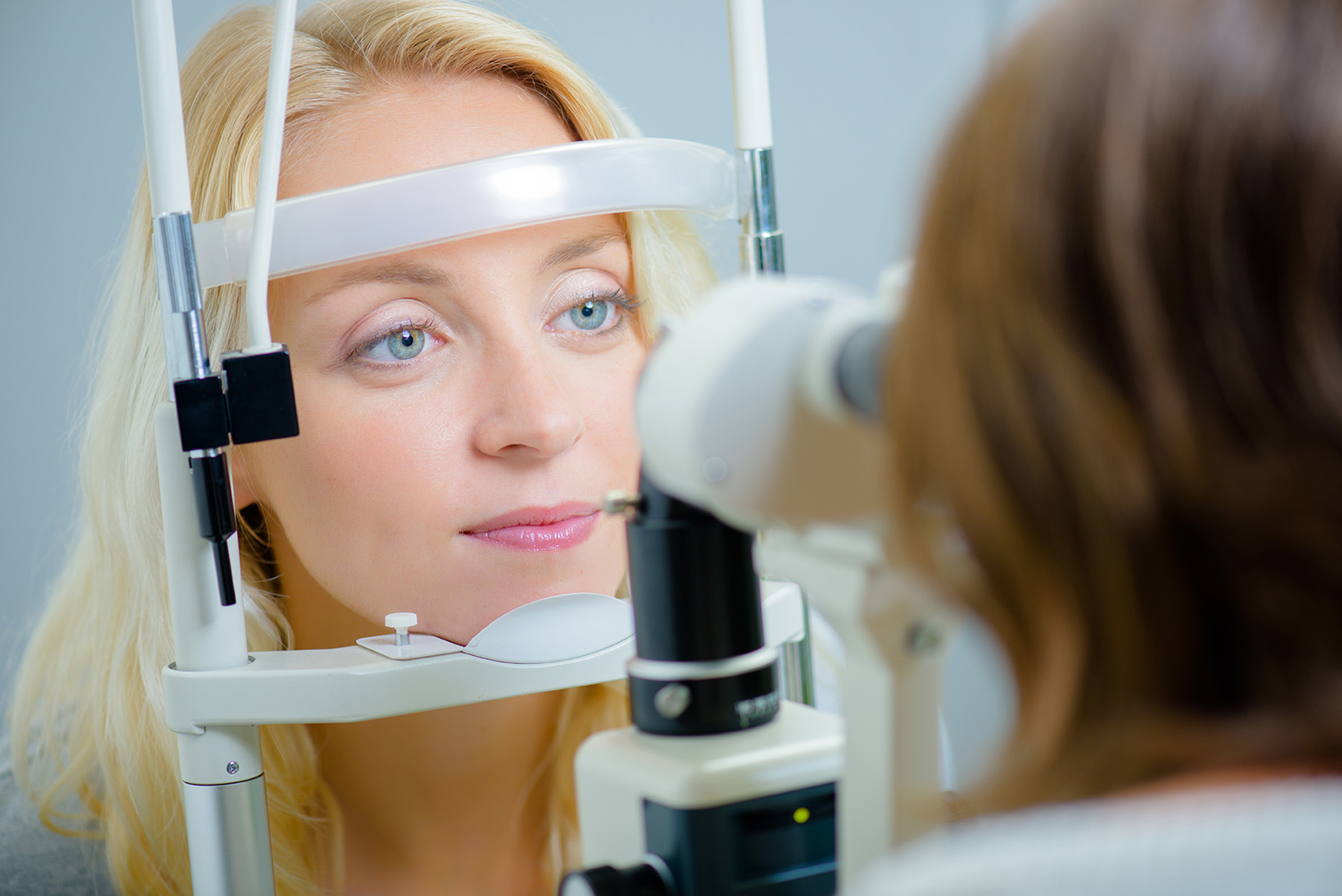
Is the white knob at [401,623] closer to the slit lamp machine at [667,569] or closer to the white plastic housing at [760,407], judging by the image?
the slit lamp machine at [667,569]

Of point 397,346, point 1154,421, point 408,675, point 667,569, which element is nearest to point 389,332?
point 397,346

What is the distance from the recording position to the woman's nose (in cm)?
74

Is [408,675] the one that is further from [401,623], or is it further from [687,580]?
[687,580]

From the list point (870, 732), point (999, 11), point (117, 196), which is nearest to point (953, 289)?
point (870, 732)

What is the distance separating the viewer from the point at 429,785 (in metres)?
0.92

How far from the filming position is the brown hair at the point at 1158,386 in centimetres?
30

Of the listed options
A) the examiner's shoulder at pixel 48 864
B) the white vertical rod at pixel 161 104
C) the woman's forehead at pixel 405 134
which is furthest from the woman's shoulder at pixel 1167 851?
the examiner's shoulder at pixel 48 864

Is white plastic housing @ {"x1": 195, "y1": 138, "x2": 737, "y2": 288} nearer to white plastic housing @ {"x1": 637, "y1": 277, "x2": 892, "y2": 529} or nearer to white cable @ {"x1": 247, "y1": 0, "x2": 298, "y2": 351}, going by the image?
white cable @ {"x1": 247, "y1": 0, "x2": 298, "y2": 351}

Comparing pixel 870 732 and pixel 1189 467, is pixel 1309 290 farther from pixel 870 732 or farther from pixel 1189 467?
pixel 870 732

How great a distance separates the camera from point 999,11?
1562mm

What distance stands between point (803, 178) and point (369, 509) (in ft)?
3.02

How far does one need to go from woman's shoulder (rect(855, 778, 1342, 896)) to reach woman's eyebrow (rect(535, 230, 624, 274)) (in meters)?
0.57

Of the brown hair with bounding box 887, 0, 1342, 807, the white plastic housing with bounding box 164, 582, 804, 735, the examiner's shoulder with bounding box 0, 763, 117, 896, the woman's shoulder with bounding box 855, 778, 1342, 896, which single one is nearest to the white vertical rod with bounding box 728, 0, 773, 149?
the white plastic housing with bounding box 164, 582, 804, 735

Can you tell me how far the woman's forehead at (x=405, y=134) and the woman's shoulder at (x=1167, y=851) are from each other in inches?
24.7
